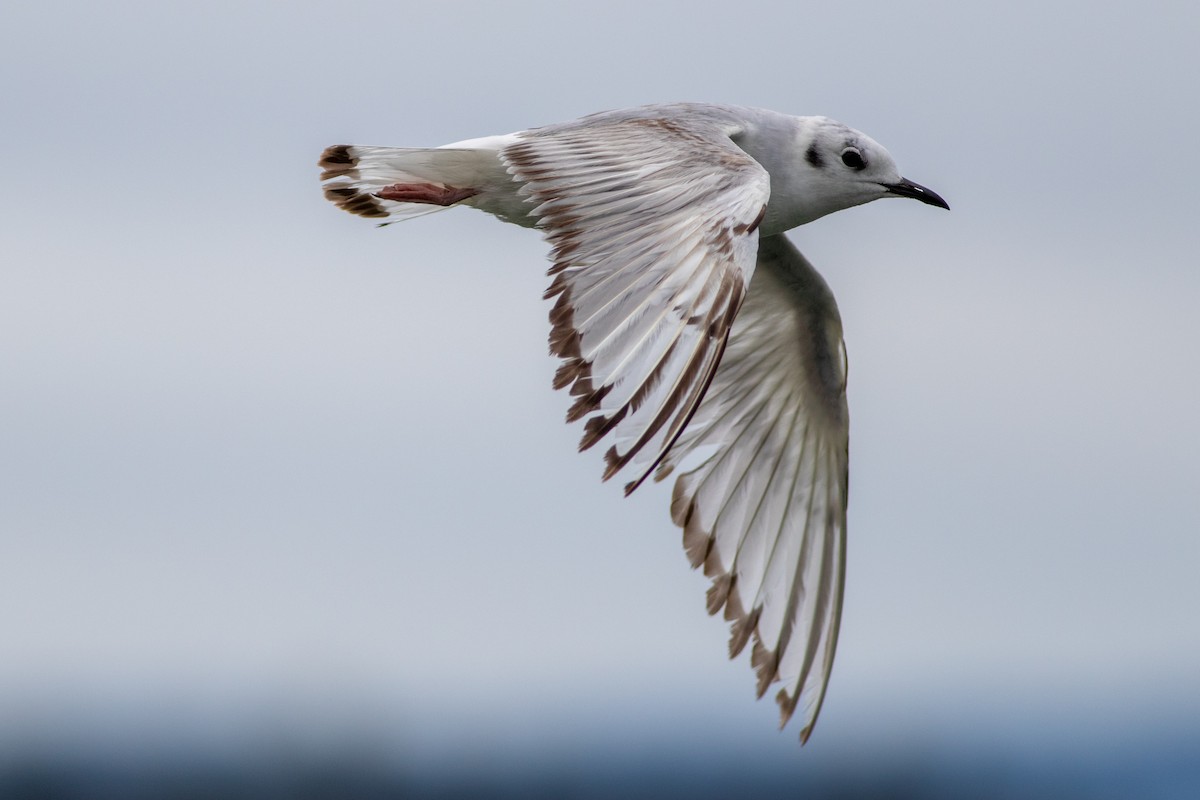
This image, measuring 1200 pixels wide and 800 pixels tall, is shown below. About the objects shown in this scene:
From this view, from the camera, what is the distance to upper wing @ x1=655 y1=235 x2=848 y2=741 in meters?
11.2

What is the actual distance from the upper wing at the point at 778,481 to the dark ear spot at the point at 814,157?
26.0 inches

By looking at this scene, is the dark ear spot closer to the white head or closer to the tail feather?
the white head

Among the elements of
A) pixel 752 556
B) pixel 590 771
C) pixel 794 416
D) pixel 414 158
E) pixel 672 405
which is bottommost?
pixel 672 405

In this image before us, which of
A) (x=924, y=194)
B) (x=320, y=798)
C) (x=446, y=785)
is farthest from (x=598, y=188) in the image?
(x=446, y=785)

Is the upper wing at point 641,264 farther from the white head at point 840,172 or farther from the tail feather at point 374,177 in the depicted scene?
the white head at point 840,172

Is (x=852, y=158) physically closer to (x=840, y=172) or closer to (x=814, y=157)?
(x=840, y=172)

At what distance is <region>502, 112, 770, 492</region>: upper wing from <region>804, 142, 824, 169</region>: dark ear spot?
1550mm

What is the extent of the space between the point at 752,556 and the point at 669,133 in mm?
2585

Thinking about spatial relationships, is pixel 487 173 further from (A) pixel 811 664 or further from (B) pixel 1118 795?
(B) pixel 1118 795

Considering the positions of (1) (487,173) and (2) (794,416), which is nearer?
(1) (487,173)

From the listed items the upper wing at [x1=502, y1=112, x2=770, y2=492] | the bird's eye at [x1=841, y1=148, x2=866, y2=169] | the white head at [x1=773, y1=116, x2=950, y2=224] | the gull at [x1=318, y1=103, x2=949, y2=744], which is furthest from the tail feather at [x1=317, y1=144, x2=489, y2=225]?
the bird's eye at [x1=841, y1=148, x2=866, y2=169]

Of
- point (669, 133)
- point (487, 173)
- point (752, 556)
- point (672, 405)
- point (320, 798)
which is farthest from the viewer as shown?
point (320, 798)

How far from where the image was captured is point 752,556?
1142cm

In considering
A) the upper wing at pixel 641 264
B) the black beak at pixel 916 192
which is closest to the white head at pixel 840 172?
the black beak at pixel 916 192
